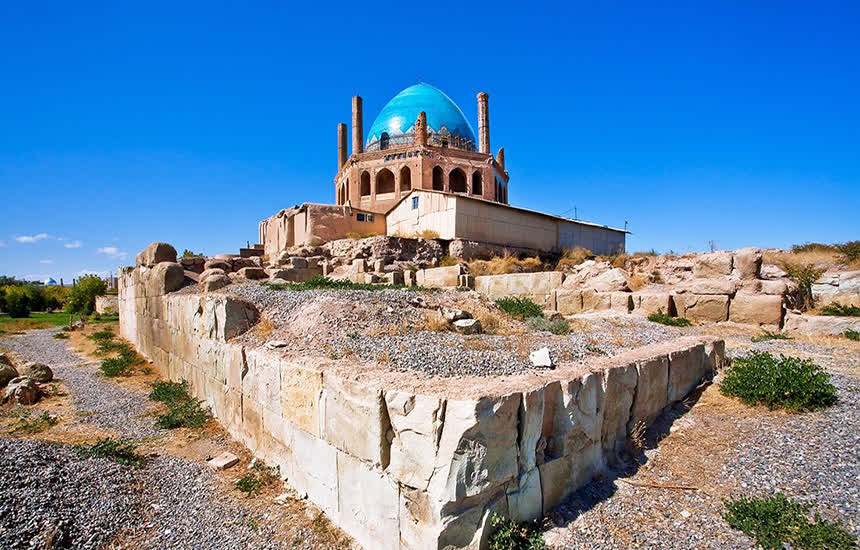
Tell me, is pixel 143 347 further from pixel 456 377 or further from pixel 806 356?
pixel 806 356

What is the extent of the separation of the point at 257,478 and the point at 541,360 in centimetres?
336

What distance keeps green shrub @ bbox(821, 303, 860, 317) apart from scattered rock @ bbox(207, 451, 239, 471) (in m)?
12.0

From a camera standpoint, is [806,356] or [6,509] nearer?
[6,509]

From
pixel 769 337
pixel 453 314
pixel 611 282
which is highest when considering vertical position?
pixel 611 282

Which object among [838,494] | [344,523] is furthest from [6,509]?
[838,494]

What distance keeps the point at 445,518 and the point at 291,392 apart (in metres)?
2.20

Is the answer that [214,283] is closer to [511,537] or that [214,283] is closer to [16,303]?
[511,537]

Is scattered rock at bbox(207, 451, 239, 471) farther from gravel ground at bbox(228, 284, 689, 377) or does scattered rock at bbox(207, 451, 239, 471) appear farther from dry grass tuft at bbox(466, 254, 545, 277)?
dry grass tuft at bbox(466, 254, 545, 277)

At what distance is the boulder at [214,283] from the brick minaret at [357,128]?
66.3ft

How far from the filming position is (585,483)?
3582 mm

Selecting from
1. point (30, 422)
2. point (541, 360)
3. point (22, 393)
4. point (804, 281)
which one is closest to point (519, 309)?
point (541, 360)

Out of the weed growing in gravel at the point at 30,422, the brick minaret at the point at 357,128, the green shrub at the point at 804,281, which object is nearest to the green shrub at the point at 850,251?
the green shrub at the point at 804,281

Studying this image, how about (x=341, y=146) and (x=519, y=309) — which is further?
(x=341, y=146)

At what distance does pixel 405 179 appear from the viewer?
86.4 feet
